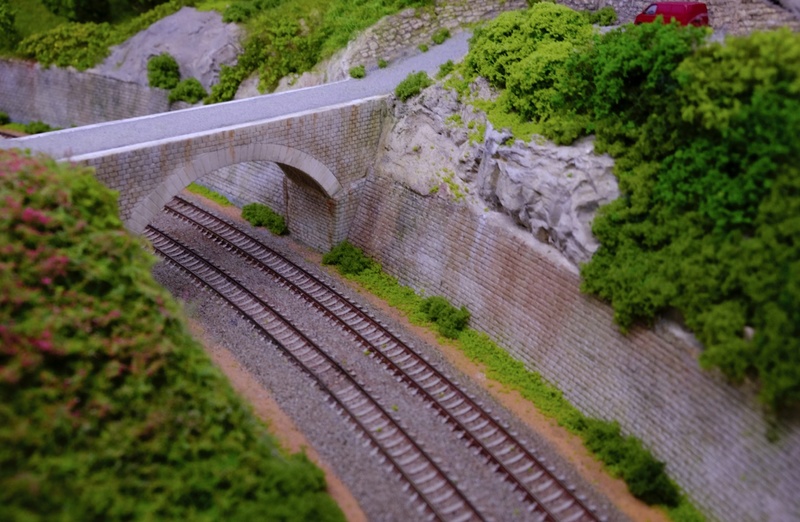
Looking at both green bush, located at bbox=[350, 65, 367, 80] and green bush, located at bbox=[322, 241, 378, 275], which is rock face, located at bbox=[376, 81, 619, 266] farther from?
green bush, located at bbox=[350, 65, 367, 80]

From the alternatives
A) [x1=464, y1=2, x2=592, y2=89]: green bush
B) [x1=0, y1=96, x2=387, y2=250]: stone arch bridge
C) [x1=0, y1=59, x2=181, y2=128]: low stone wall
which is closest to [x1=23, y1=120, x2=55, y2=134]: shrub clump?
[x1=0, y1=59, x2=181, y2=128]: low stone wall

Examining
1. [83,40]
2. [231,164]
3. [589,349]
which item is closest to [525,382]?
[589,349]

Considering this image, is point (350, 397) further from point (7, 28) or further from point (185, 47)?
point (7, 28)

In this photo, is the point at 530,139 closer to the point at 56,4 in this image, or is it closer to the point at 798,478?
the point at 798,478

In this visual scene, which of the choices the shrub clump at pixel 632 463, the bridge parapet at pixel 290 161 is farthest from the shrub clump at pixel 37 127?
the shrub clump at pixel 632 463

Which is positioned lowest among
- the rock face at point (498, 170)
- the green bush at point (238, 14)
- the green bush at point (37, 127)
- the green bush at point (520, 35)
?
the green bush at point (37, 127)

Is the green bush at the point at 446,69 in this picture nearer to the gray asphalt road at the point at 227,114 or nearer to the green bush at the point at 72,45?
the gray asphalt road at the point at 227,114
